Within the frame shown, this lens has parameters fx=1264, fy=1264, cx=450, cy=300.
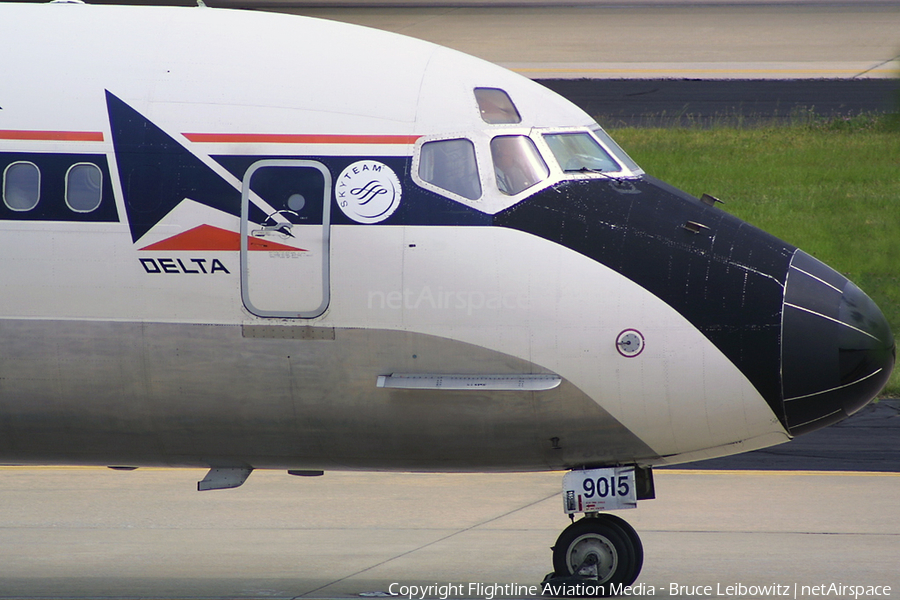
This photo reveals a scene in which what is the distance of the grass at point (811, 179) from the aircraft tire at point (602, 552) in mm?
11706

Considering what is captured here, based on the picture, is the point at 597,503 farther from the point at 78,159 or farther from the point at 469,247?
the point at 78,159

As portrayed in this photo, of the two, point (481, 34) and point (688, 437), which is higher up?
point (481, 34)

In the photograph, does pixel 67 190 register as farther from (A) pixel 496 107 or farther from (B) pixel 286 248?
(A) pixel 496 107

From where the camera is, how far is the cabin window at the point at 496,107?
9.29 m

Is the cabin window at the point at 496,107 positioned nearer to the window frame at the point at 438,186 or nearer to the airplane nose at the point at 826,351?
the window frame at the point at 438,186

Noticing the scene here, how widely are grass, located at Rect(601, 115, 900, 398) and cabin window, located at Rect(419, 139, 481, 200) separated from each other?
12.8 meters

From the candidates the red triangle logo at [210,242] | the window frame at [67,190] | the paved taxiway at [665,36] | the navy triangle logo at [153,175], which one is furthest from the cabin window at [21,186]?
the paved taxiway at [665,36]

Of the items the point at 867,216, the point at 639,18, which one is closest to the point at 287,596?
the point at 867,216

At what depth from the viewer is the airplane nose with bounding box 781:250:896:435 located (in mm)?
8750

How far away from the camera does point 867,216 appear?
2497 centimetres

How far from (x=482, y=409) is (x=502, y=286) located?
0.91 metres

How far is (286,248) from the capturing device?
895cm

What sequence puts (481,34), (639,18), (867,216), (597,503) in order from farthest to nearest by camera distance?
(639,18)
(481,34)
(867,216)
(597,503)

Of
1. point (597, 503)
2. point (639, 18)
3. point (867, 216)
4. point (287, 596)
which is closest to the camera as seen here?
point (597, 503)
